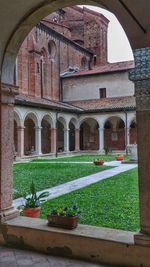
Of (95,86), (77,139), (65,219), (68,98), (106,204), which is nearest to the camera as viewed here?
(65,219)

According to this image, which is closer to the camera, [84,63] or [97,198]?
[97,198]

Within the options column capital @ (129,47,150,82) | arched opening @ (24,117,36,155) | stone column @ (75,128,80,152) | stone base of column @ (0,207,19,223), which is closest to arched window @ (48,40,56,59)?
arched opening @ (24,117,36,155)

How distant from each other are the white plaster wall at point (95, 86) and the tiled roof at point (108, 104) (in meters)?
0.65

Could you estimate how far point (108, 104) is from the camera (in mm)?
32469

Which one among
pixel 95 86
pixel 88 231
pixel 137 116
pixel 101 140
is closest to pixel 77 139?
pixel 101 140

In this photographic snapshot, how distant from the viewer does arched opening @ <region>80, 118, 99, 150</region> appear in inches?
1323

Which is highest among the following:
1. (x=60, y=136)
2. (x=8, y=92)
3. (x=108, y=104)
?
(x=108, y=104)

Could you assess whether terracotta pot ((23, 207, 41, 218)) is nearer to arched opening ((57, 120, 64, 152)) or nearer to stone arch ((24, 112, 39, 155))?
stone arch ((24, 112, 39, 155))

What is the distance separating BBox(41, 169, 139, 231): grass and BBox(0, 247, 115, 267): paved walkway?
2.28 meters

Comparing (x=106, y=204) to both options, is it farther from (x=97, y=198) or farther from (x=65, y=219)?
(x=65, y=219)

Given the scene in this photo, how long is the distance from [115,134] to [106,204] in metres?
25.3

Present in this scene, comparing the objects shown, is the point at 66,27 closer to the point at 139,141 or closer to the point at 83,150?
the point at 83,150

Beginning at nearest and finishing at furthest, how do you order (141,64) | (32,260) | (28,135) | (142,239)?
(142,239), (141,64), (32,260), (28,135)

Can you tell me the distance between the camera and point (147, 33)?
9.80 ft
